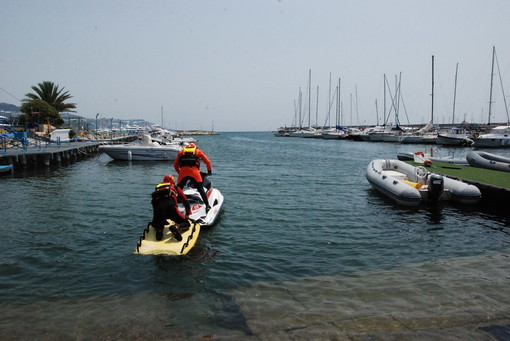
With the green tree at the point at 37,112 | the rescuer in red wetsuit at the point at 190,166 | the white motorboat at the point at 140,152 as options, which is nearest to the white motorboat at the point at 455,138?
the white motorboat at the point at 140,152

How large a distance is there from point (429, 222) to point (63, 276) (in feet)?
34.4

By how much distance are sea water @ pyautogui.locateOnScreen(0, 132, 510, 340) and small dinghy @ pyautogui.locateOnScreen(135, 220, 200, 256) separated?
32 centimetres

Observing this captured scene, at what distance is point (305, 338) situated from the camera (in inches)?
195

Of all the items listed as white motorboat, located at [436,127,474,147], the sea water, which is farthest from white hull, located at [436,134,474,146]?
the sea water

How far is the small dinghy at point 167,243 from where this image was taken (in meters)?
7.54

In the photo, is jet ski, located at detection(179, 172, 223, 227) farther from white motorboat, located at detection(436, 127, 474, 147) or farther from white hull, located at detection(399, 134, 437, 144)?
white hull, located at detection(399, 134, 437, 144)

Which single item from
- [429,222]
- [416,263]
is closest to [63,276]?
[416,263]

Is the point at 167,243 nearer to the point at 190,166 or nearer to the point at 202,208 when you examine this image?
the point at 202,208

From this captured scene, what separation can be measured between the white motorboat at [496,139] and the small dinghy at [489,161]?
38682 millimetres

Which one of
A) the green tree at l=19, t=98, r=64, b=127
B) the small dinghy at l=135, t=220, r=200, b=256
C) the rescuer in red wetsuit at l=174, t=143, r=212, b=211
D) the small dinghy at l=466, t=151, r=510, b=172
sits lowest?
the small dinghy at l=135, t=220, r=200, b=256

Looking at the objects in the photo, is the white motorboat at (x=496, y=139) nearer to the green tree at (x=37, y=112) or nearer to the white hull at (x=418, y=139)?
the white hull at (x=418, y=139)

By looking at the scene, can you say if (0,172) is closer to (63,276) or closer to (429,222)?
(63,276)

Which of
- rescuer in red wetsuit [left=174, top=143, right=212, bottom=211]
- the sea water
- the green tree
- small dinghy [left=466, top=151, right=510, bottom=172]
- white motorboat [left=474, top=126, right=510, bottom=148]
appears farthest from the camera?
white motorboat [left=474, top=126, right=510, bottom=148]

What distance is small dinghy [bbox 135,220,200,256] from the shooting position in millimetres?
7539
